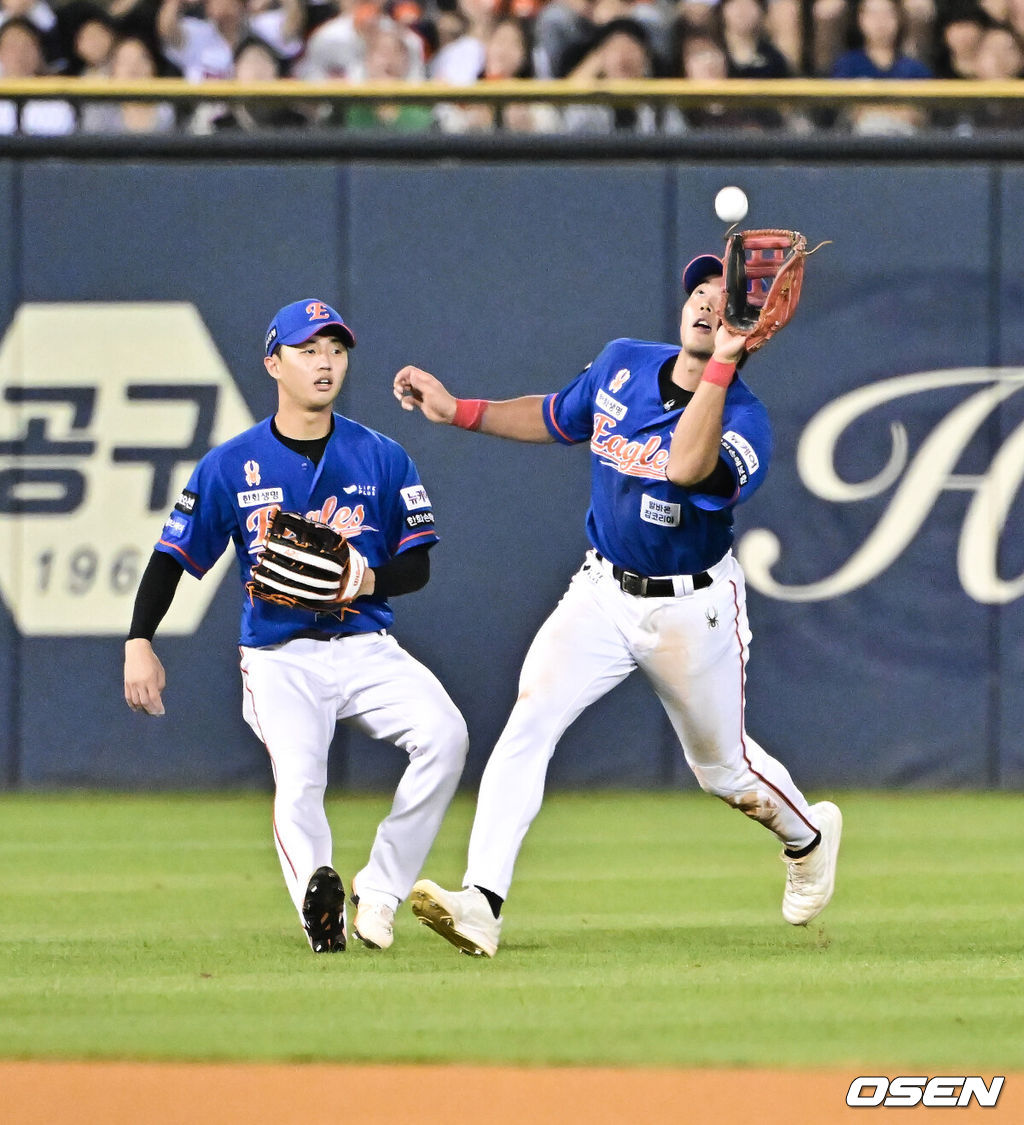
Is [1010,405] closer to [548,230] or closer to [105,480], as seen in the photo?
[548,230]

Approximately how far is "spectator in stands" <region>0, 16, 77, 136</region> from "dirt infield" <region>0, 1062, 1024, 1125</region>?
22.4 ft

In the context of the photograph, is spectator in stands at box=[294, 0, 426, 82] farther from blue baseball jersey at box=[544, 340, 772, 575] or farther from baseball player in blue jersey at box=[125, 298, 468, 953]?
blue baseball jersey at box=[544, 340, 772, 575]

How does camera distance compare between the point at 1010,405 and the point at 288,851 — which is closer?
the point at 288,851

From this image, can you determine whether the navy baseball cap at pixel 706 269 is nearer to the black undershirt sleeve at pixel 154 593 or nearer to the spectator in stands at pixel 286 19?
the black undershirt sleeve at pixel 154 593

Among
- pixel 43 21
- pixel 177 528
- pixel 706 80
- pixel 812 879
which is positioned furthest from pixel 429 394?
pixel 43 21

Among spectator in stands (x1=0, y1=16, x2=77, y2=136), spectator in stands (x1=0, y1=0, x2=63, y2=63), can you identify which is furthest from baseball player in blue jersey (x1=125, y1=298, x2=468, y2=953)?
spectator in stands (x1=0, y1=0, x2=63, y2=63)

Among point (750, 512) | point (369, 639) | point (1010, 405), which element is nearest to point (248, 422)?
point (750, 512)

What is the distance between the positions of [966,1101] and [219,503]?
2.84 meters

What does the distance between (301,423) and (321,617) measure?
1.86 feet

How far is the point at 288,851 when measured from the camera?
552 centimetres

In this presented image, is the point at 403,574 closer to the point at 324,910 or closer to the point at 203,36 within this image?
the point at 324,910

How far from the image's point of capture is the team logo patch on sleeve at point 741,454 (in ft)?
17.7

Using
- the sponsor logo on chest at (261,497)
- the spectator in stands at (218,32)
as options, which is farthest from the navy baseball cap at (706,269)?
the spectator in stands at (218,32)

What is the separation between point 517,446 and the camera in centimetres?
1018
